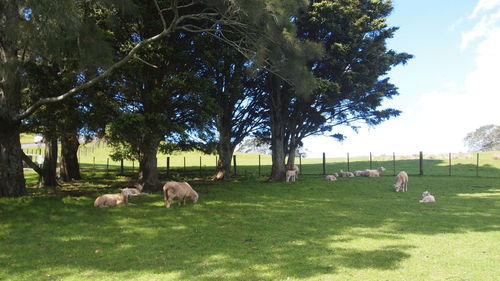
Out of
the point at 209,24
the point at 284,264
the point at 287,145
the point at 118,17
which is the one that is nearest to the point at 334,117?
the point at 287,145

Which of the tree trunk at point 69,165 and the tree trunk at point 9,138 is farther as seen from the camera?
the tree trunk at point 69,165

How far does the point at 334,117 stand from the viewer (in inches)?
950

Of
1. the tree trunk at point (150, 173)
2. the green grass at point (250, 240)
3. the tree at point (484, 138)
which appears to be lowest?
the green grass at point (250, 240)

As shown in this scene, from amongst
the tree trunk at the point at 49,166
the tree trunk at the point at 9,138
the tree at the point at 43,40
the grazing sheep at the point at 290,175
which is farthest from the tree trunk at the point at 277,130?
the tree trunk at the point at 9,138

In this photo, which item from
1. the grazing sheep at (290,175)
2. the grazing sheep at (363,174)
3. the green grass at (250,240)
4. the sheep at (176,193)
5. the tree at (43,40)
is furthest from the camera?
the grazing sheep at (363,174)

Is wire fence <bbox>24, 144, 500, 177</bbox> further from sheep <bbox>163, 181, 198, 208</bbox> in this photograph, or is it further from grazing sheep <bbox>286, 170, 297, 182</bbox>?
sheep <bbox>163, 181, 198, 208</bbox>

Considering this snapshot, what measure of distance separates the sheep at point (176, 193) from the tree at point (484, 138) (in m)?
67.4

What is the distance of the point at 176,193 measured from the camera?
1128 centimetres

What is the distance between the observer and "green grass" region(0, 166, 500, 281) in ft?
17.5

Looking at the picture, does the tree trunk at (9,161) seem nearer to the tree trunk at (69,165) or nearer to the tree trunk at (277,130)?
the tree trunk at (69,165)

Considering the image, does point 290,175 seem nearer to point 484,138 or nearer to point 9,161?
point 9,161

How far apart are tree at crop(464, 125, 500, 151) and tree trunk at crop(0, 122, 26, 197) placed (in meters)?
71.4

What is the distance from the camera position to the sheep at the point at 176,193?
11117mm

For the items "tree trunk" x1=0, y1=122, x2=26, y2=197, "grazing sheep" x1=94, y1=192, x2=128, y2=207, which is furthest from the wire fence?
"grazing sheep" x1=94, y1=192, x2=128, y2=207
